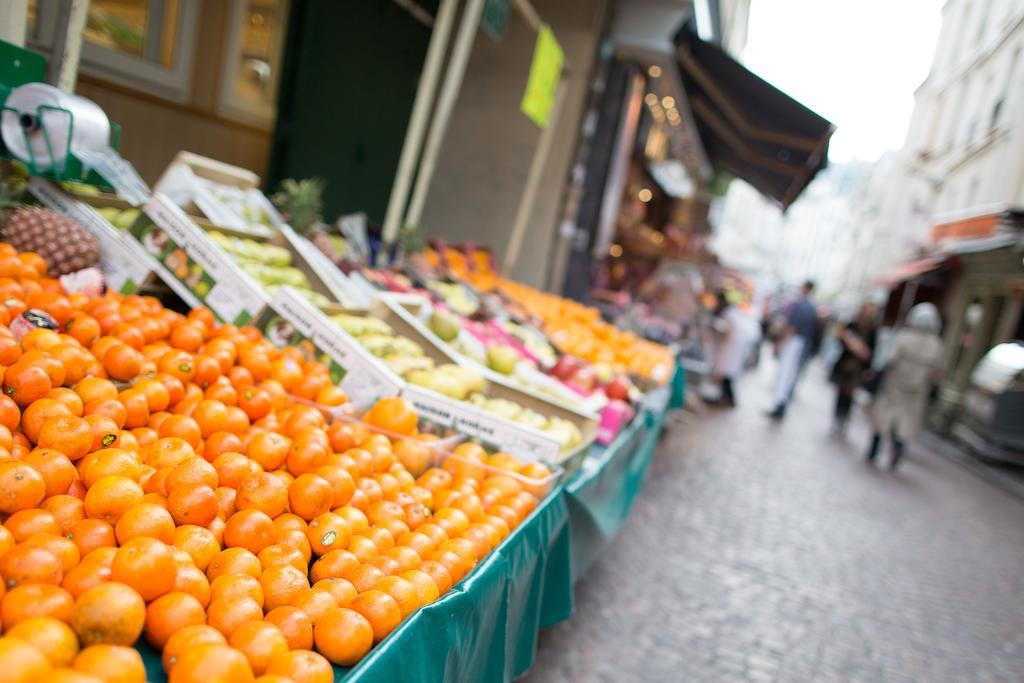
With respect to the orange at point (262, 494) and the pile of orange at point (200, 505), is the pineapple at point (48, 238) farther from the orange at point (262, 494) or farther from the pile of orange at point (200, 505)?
the orange at point (262, 494)

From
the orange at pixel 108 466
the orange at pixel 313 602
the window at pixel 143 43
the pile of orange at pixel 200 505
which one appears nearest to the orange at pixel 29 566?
the pile of orange at pixel 200 505

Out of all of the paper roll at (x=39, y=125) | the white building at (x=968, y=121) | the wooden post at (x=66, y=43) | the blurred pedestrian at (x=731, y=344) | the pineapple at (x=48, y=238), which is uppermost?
the white building at (x=968, y=121)

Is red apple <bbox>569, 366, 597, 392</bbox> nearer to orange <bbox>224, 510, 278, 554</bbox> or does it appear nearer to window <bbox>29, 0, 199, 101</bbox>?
orange <bbox>224, 510, 278, 554</bbox>

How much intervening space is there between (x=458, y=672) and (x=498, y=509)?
673 mm

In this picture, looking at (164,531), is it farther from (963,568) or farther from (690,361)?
(690,361)

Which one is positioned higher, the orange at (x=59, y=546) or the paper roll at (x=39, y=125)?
the paper roll at (x=39, y=125)

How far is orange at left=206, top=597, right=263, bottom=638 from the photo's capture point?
1315mm

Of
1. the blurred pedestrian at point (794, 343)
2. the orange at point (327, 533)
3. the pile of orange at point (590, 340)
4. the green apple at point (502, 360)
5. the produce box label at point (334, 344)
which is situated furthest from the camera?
the blurred pedestrian at point (794, 343)

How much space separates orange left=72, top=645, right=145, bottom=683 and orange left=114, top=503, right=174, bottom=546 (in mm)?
325

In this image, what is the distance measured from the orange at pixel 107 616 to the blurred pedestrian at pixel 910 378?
29.7 feet

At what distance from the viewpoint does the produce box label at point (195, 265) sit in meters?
2.98

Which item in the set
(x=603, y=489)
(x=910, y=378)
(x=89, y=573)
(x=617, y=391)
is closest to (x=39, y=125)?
(x=89, y=573)

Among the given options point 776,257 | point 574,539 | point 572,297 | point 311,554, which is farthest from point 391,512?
point 776,257

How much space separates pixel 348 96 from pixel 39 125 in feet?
18.7
